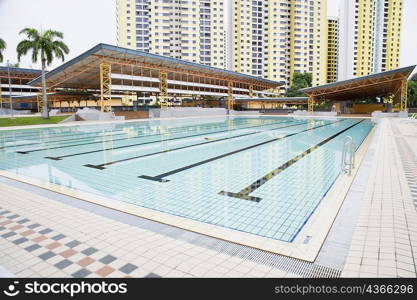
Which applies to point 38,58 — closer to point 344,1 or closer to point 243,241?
point 243,241

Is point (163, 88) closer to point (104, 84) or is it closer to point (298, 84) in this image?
point (104, 84)

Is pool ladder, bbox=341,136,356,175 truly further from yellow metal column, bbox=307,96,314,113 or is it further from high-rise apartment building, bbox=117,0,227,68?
high-rise apartment building, bbox=117,0,227,68

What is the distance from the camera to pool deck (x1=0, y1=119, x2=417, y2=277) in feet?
8.98

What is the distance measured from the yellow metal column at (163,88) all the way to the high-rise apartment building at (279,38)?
57271 millimetres

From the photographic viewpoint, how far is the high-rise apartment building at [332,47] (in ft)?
352

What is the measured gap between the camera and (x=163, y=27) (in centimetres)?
8738

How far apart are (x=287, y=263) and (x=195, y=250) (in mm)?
974

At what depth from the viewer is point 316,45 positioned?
Result: 92812 mm

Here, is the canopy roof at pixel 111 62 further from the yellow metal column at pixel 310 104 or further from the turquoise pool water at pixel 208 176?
the turquoise pool water at pixel 208 176

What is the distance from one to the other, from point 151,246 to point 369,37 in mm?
111847

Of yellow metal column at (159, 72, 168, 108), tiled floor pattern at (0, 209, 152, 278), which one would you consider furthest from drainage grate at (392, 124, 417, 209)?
yellow metal column at (159, 72, 168, 108)

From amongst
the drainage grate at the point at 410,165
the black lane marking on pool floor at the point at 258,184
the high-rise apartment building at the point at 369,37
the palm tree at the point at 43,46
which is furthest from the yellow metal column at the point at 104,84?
the high-rise apartment building at the point at 369,37

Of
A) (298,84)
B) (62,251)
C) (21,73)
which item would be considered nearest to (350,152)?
(62,251)

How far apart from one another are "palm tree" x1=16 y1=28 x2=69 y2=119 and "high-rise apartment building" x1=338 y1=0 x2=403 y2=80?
91372 millimetres
